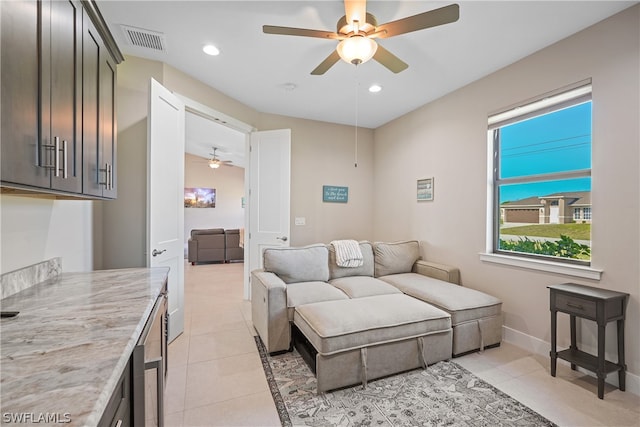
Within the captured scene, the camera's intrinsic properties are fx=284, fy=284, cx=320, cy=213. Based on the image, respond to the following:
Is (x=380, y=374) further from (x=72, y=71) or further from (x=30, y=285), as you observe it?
(x=72, y=71)

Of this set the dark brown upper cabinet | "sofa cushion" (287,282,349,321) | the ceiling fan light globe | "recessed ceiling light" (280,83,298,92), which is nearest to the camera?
the dark brown upper cabinet

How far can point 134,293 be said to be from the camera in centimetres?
150

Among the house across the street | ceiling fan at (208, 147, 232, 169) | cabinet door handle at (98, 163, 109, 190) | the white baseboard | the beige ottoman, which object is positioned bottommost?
the white baseboard

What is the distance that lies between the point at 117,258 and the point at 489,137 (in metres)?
3.94

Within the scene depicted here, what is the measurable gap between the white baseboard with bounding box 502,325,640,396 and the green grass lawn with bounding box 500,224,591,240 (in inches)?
36.2

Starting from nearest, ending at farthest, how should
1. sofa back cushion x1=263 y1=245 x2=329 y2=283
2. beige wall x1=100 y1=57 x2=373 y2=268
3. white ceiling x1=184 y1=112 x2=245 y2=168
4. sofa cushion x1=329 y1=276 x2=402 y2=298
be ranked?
beige wall x1=100 y1=57 x2=373 y2=268 < sofa cushion x1=329 y1=276 x2=402 y2=298 < sofa back cushion x1=263 y1=245 x2=329 y2=283 < white ceiling x1=184 y1=112 x2=245 y2=168

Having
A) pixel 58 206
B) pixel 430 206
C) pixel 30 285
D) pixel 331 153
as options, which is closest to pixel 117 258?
pixel 58 206

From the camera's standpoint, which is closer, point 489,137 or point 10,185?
point 10,185

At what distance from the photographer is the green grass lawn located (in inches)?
94.0

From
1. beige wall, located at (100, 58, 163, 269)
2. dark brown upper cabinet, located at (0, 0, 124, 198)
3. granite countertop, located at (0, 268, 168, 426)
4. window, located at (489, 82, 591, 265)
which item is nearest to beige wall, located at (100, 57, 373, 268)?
beige wall, located at (100, 58, 163, 269)

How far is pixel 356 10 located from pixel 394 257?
2747 millimetres

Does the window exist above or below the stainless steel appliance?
above

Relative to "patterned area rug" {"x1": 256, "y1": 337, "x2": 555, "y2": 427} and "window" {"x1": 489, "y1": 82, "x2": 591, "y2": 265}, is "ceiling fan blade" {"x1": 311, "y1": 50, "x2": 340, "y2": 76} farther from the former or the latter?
"patterned area rug" {"x1": 256, "y1": 337, "x2": 555, "y2": 427}

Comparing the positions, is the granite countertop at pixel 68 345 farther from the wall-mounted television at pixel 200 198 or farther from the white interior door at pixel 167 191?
the wall-mounted television at pixel 200 198
